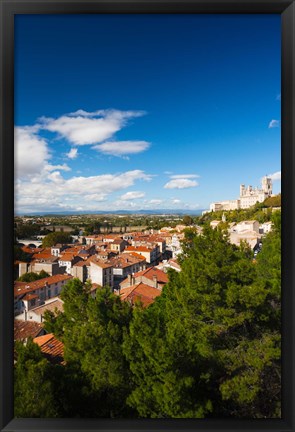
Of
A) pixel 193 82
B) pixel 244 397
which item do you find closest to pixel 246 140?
pixel 193 82

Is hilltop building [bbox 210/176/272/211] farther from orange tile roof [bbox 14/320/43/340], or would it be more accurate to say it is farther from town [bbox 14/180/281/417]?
orange tile roof [bbox 14/320/43/340]

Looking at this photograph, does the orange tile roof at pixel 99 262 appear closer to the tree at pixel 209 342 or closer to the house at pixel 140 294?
the house at pixel 140 294

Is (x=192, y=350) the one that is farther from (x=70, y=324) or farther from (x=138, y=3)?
(x=138, y=3)

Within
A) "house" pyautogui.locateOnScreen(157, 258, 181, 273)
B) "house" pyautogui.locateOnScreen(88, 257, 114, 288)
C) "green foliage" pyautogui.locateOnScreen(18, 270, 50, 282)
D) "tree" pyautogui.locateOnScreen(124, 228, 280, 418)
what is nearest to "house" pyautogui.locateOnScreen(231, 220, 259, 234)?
"tree" pyautogui.locateOnScreen(124, 228, 280, 418)

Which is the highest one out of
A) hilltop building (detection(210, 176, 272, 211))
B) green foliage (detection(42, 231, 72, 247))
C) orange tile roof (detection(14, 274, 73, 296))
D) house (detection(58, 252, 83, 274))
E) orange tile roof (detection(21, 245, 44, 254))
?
hilltop building (detection(210, 176, 272, 211))

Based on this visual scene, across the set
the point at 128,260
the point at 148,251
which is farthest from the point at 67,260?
the point at 148,251

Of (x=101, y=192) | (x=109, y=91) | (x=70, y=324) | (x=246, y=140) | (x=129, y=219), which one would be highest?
(x=109, y=91)

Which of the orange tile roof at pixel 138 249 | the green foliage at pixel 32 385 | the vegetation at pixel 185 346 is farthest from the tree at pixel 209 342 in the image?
the green foliage at pixel 32 385
